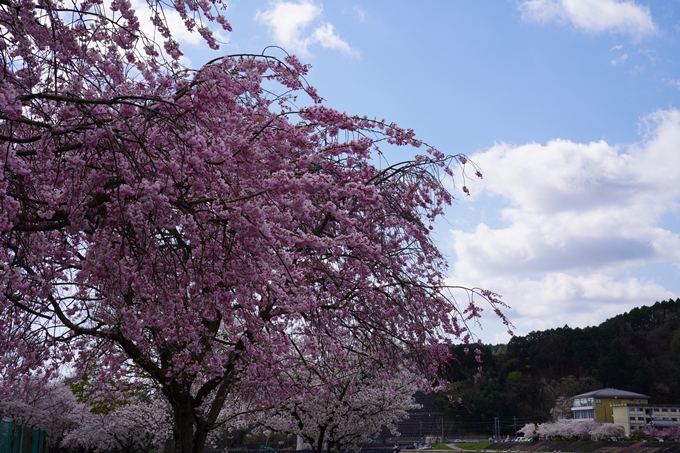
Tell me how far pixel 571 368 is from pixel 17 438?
108 metres

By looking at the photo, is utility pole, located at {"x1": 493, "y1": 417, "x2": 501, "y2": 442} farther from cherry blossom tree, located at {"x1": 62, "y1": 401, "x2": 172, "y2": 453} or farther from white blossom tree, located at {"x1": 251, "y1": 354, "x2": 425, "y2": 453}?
white blossom tree, located at {"x1": 251, "y1": 354, "x2": 425, "y2": 453}

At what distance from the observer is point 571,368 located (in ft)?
354

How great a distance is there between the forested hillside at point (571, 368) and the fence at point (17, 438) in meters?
83.8

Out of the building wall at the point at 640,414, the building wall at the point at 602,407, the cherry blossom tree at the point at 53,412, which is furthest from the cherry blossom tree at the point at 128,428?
the building wall at the point at 640,414

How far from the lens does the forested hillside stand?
97.2m

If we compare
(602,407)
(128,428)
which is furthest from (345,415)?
(602,407)

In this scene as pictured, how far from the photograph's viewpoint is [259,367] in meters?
9.27

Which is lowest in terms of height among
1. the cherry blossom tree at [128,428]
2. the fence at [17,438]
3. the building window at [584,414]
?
the building window at [584,414]

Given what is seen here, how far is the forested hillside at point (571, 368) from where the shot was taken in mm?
97188

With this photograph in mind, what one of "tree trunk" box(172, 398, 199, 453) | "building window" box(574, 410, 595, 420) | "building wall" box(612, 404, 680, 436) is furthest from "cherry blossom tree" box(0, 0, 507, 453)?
"building window" box(574, 410, 595, 420)

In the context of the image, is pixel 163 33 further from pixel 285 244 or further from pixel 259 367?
pixel 259 367

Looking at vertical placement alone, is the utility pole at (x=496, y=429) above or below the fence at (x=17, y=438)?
below

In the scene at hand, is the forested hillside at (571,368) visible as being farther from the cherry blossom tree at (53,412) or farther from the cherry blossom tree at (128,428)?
the cherry blossom tree at (53,412)

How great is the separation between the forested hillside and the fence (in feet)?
275
